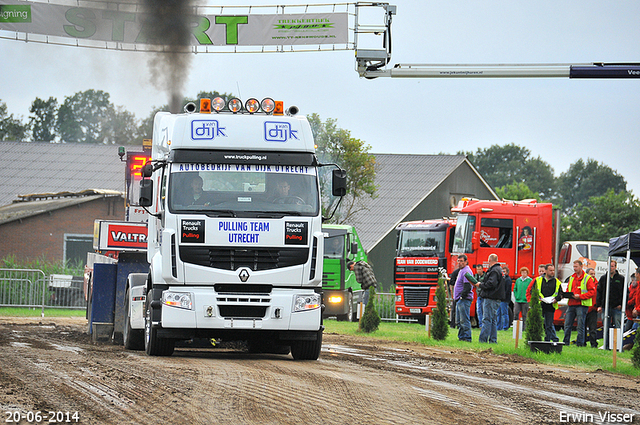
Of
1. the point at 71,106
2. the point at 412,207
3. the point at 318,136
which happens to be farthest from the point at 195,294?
the point at 71,106

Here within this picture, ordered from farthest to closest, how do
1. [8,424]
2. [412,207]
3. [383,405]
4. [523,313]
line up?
[412,207], [523,313], [383,405], [8,424]

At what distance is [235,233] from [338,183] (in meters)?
1.79

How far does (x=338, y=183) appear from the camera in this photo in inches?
503

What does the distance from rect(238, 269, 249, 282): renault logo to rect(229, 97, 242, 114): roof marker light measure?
276 centimetres

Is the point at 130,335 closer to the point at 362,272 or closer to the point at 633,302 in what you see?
the point at 633,302

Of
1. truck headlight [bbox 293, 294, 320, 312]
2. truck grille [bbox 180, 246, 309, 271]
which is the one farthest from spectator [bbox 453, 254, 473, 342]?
truck grille [bbox 180, 246, 309, 271]

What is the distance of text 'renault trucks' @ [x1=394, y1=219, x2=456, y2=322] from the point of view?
2773cm

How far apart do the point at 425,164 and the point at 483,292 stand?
112 ft

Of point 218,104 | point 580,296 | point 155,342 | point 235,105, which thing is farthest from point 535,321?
point 155,342

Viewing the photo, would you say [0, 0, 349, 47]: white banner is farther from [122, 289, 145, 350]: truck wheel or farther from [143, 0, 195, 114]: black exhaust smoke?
[122, 289, 145, 350]: truck wheel

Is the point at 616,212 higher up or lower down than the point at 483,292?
higher up

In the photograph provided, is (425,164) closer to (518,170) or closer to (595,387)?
(595,387)

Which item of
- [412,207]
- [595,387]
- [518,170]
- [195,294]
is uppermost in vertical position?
[518,170]

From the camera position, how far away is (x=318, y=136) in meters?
40.2
